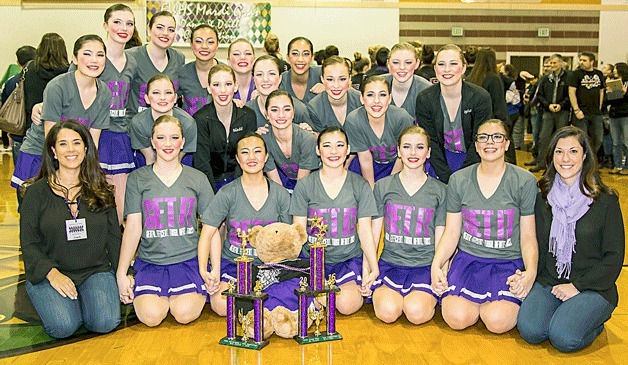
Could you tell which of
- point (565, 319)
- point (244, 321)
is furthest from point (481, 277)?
point (244, 321)

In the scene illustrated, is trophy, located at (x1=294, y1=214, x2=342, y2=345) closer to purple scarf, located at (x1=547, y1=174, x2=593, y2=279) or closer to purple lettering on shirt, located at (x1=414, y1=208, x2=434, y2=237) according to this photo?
purple lettering on shirt, located at (x1=414, y1=208, x2=434, y2=237)

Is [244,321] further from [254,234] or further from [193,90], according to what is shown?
[193,90]

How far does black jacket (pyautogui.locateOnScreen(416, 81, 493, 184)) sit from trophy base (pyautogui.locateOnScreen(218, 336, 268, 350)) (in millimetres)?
1881

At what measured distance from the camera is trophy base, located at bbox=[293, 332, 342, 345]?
3.88m

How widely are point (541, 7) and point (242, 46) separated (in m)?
11.9

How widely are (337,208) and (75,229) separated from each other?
1.55 metres

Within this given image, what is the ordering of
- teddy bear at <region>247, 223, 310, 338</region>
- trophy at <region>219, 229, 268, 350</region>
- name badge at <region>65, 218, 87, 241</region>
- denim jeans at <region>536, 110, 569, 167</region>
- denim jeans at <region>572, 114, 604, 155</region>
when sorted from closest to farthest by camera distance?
trophy at <region>219, 229, 268, 350</region> → teddy bear at <region>247, 223, 310, 338</region> → name badge at <region>65, 218, 87, 241</region> → denim jeans at <region>572, 114, 604, 155</region> → denim jeans at <region>536, 110, 569, 167</region>

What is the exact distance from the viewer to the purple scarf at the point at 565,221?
3.92m

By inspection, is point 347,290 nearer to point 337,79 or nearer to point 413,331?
point 413,331

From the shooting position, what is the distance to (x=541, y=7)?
618 inches

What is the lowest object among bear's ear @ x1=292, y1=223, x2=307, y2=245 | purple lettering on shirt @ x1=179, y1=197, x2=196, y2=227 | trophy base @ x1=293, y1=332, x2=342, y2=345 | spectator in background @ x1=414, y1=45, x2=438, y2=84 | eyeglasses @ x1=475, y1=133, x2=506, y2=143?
trophy base @ x1=293, y1=332, x2=342, y2=345

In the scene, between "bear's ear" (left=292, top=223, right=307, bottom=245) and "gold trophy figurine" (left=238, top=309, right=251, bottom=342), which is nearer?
"gold trophy figurine" (left=238, top=309, right=251, bottom=342)

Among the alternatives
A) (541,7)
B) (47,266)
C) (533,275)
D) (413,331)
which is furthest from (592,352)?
(541,7)

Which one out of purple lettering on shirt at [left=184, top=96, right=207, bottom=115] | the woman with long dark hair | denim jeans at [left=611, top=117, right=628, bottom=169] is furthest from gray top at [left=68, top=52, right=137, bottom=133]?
denim jeans at [left=611, top=117, right=628, bottom=169]
